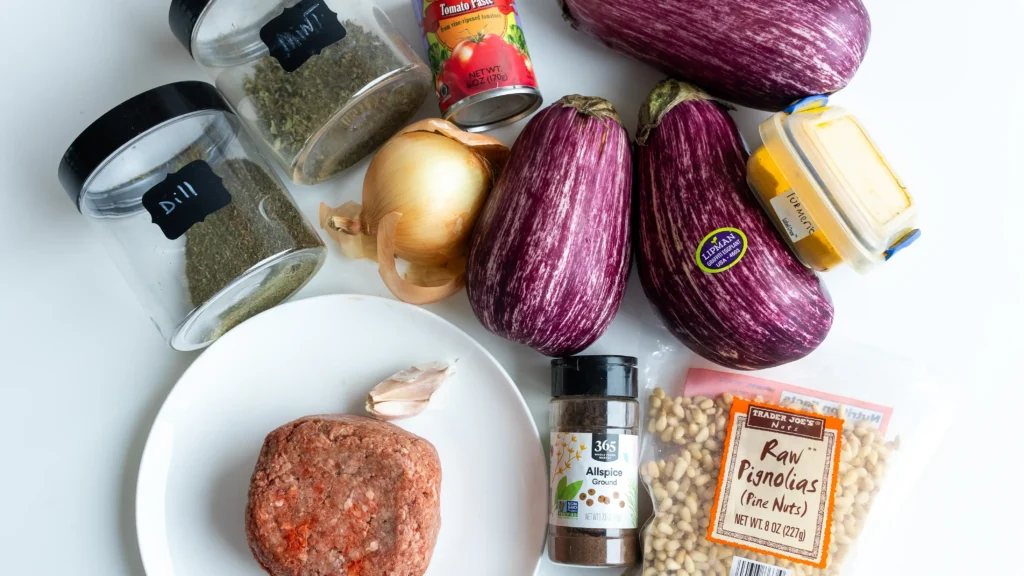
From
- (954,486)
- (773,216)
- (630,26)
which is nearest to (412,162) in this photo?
(630,26)

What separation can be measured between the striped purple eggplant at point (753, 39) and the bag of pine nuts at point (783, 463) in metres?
0.38

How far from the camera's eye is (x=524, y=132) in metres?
0.98

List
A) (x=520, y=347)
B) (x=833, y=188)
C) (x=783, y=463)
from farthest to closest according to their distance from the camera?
1. (x=520, y=347)
2. (x=783, y=463)
3. (x=833, y=188)

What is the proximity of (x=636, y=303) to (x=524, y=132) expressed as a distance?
0.30 m

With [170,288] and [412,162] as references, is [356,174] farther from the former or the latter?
[170,288]

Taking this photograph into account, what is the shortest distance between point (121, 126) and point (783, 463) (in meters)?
0.94

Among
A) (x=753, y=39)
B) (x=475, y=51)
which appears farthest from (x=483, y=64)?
(x=753, y=39)

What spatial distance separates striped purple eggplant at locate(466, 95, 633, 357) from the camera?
901mm

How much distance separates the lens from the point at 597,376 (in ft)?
3.08

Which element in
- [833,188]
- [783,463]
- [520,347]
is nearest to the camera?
[833,188]

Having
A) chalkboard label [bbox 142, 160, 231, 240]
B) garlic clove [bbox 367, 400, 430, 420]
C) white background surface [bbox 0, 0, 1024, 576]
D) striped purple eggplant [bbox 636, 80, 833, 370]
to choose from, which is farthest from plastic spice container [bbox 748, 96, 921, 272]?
chalkboard label [bbox 142, 160, 231, 240]

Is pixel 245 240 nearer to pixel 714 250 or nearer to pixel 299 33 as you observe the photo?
pixel 299 33

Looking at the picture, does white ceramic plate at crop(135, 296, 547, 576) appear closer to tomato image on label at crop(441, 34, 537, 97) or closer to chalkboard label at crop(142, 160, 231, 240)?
chalkboard label at crop(142, 160, 231, 240)

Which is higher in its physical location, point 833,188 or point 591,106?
Answer: point 591,106
